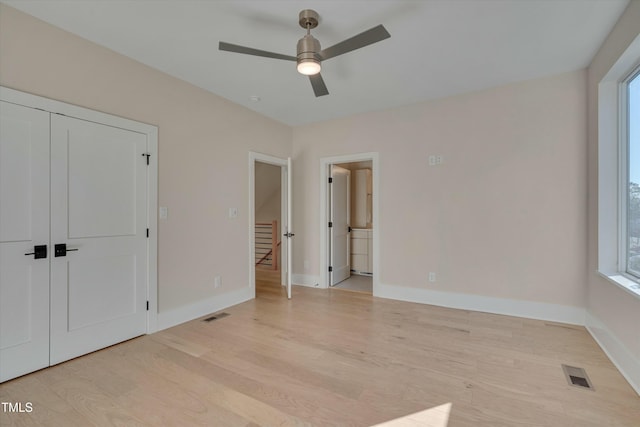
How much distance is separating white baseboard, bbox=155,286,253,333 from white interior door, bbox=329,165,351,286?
62.1 inches

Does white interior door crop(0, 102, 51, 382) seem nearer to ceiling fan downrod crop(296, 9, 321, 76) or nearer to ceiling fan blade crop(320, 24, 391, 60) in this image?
ceiling fan downrod crop(296, 9, 321, 76)

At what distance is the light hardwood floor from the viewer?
5.79 ft

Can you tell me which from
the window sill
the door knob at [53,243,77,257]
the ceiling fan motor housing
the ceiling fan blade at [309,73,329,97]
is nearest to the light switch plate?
the door knob at [53,243,77,257]

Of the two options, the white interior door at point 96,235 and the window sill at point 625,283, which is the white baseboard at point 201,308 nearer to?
the white interior door at point 96,235

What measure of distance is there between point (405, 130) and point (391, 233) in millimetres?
1509

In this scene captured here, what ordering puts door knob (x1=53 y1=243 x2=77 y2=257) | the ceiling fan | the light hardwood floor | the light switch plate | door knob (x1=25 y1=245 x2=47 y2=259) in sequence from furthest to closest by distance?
the light switch plate → door knob (x1=53 y1=243 x2=77 y2=257) → door knob (x1=25 y1=245 x2=47 y2=259) → the ceiling fan → the light hardwood floor

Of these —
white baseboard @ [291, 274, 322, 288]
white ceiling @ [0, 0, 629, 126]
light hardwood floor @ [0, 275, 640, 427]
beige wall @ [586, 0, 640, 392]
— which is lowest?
light hardwood floor @ [0, 275, 640, 427]

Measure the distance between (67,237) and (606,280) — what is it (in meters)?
4.77

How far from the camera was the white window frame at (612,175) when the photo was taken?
2545 millimetres

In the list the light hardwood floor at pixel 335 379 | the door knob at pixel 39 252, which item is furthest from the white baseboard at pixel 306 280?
the door knob at pixel 39 252

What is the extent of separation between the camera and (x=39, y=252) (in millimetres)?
2258

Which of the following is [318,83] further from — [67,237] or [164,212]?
[67,237]

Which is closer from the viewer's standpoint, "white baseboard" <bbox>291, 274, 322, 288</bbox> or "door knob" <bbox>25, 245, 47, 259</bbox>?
"door knob" <bbox>25, 245, 47, 259</bbox>

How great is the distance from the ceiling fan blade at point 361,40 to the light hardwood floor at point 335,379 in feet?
7.97
